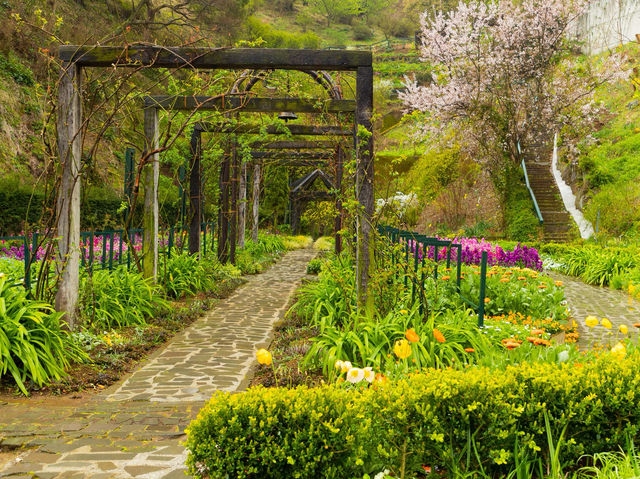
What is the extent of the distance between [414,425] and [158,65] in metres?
5.03

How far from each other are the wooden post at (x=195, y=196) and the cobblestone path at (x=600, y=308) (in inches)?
270

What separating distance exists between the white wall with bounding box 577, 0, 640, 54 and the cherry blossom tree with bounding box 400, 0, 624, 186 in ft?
27.9

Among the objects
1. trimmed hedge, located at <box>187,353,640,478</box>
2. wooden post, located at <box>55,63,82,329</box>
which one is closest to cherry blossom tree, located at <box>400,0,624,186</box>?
wooden post, located at <box>55,63,82,329</box>

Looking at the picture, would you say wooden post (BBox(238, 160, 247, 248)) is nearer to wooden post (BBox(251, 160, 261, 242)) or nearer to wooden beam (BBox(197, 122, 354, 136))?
wooden post (BBox(251, 160, 261, 242))

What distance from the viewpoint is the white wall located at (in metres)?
26.8

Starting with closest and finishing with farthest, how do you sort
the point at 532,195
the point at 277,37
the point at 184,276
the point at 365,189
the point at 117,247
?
the point at 365,189 → the point at 184,276 → the point at 117,247 → the point at 532,195 → the point at 277,37

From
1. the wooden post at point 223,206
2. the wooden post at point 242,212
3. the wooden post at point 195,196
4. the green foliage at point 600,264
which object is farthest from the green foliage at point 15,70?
the green foliage at point 600,264

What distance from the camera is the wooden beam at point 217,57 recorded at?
582 cm

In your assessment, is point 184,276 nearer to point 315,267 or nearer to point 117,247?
point 117,247

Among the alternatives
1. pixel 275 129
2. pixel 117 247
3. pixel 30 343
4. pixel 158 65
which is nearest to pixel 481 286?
pixel 30 343

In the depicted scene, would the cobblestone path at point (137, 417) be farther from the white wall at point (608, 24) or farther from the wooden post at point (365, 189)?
the white wall at point (608, 24)

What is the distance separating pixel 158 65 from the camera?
6070mm

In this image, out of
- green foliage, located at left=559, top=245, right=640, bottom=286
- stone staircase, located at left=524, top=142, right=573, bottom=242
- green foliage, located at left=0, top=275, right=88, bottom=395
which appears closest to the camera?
green foliage, located at left=0, top=275, right=88, bottom=395

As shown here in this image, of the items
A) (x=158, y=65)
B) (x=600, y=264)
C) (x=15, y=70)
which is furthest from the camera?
(x=15, y=70)
